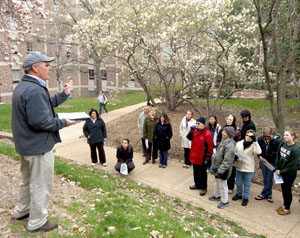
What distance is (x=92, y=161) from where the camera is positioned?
7941 mm

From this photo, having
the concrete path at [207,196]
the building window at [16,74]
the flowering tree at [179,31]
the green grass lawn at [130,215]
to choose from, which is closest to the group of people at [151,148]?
the concrete path at [207,196]

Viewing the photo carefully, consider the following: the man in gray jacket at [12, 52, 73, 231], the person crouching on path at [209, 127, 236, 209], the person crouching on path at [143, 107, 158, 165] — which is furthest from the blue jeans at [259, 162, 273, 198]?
the man in gray jacket at [12, 52, 73, 231]

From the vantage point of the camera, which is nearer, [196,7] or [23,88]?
[23,88]

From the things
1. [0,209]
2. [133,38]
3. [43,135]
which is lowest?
[0,209]

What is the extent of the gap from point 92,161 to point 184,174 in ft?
8.83

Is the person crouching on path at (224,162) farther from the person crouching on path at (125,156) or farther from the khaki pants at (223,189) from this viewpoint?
the person crouching on path at (125,156)

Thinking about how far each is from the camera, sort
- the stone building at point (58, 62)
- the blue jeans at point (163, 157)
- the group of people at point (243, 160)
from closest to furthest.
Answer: the group of people at point (243, 160)
the blue jeans at point (163, 157)
the stone building at point (58, 62)

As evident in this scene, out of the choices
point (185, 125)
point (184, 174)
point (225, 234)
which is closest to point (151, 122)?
point (185, 125)

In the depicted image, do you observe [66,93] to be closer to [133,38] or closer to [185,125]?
[185,125]

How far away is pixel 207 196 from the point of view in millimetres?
6211

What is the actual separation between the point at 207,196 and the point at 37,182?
13.7ft

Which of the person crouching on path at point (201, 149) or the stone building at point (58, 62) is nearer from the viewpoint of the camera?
the person crouching on path at point (201, 149)

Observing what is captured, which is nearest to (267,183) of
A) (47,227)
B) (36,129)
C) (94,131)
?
(94,131)

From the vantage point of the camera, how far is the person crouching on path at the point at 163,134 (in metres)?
7.55
